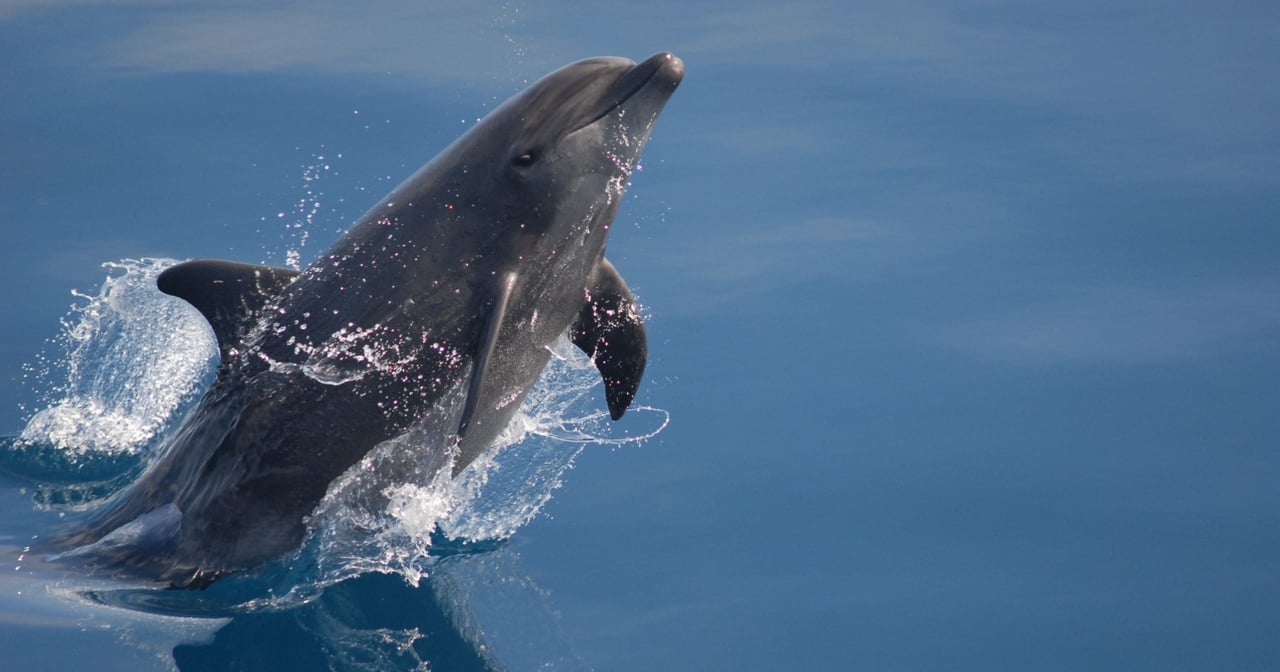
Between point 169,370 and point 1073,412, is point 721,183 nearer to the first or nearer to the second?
point 1073,412

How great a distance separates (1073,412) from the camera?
8.05 metres

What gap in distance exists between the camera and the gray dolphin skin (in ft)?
20.8

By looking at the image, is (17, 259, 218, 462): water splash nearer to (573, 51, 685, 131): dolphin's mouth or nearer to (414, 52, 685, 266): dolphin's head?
(414, 52, 685, 266): dolphin's head

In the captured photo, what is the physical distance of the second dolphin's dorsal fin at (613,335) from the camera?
7.23 metres

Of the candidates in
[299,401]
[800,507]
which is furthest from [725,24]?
[299,401]

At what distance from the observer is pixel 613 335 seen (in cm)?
750

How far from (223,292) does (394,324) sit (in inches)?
33.9

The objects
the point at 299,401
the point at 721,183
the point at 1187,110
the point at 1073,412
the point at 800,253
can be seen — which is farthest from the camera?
the point at 1187,110

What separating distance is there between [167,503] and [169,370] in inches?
81.5

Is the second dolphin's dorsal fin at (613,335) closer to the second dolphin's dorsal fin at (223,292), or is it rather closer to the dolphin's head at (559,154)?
the dolphin's head at (559,154)

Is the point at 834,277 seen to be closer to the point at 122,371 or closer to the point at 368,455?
the point at 368,455

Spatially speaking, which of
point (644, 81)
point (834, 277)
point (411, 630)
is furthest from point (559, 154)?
point (834, 277)

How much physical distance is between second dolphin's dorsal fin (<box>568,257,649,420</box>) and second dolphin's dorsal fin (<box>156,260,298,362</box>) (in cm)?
159

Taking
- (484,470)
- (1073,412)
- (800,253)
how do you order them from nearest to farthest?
1. (484,470)
2. (1073,412)
3. (800,253)
